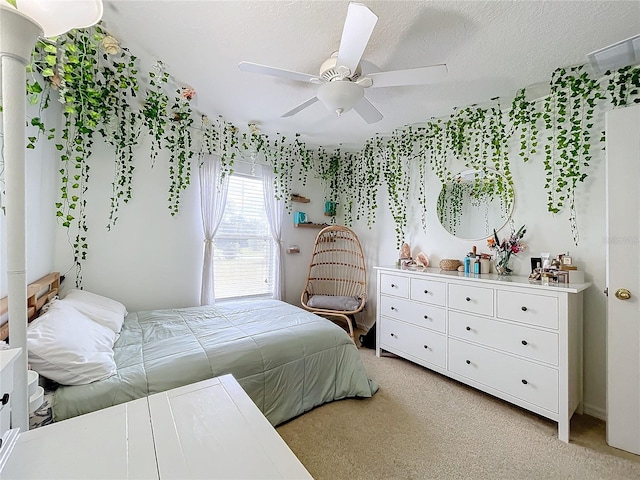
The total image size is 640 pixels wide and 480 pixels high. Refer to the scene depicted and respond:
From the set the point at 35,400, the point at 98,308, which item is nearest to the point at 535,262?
the point at 35,400

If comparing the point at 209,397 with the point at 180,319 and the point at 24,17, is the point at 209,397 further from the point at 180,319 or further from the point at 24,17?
the point at 180,319

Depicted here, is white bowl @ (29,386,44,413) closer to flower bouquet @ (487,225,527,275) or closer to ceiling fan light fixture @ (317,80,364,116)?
ceiling fan light fixture @ (317,80,364,116)

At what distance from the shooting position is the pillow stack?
122 cm

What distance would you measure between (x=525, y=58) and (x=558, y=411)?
2.23 metres

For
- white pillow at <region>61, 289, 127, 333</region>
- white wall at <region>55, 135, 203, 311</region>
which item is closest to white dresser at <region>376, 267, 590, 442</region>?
white wall at <region>55, 135, 203, 311</region>

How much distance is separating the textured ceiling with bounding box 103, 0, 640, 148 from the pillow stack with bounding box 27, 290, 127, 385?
1.64m

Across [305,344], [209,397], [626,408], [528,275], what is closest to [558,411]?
[626,408]

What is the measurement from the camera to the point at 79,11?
0.77 m

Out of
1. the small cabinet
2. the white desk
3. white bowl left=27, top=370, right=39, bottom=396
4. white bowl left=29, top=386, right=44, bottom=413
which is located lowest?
white bowl left=29, top=386, right=44, bottom=413

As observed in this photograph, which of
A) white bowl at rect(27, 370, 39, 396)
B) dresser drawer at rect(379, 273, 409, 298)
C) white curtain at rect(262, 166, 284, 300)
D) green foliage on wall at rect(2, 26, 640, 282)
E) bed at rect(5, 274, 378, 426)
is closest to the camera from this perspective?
white bowl at rect(27, 370, 39, 396)

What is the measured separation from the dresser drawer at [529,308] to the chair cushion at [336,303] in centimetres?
157

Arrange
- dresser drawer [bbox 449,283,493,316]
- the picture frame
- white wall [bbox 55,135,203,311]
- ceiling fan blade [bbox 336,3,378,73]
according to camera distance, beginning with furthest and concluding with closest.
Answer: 1. white wall [bbox 55,135,203,311]
2. the picture frame
3. dresser drawer [bbox 449,283,493,316]
4. ceiling fan blade [bbox 336,3,378,73]

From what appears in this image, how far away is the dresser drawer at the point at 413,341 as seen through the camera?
235 cm

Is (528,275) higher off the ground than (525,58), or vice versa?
(525,58)
